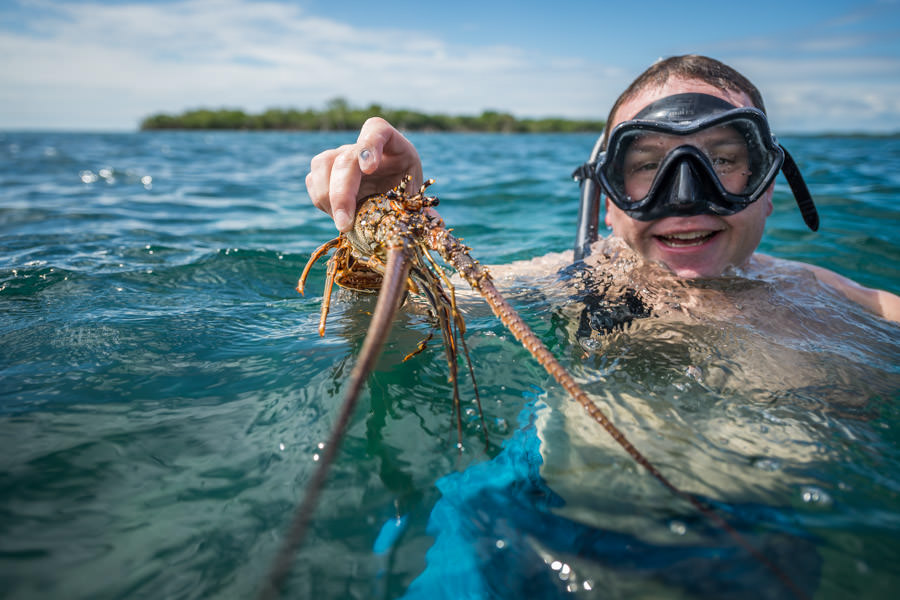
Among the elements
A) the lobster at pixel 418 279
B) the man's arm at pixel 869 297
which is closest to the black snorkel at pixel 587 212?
the man's arm at pixel 869 297

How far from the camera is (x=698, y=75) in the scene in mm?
2816

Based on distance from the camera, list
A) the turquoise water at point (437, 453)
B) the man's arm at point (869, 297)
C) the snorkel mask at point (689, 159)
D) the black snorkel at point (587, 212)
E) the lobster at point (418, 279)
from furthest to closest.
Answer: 1. the black snorkel at point (587, 212)
2. the man's arm at point (869, 297)
3. the snorkel mask at point (689, 159)
4. the turquoise water at point (437, 453)
5. the lobster at point (418, 279)

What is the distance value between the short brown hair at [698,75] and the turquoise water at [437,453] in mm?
1098

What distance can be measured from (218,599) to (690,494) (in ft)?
4.64

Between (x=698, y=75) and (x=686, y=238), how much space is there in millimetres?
919

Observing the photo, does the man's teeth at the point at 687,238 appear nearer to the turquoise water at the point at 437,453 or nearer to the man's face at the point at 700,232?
the man's face at the point at 700,232

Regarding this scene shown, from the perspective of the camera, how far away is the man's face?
2678 millimetres

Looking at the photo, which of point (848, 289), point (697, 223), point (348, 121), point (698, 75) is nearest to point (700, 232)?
point (697, 223)

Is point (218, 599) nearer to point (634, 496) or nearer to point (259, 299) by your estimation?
point (634, 496)

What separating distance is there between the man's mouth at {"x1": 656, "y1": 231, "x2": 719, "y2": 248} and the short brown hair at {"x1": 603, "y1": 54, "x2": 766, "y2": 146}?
81 centimetres

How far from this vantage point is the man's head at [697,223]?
2.69 metres

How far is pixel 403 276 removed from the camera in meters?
1.21

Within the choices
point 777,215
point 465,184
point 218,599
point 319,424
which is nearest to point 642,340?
point 319,424

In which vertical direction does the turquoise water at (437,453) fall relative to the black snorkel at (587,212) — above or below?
below
